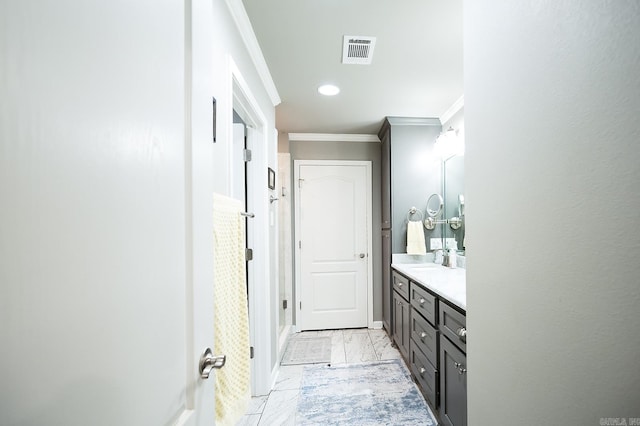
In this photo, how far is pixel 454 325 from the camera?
1355 millimetres

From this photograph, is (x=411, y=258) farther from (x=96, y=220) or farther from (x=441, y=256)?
(x=96, y=220)

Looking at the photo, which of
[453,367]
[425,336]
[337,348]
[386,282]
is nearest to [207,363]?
[453,367]

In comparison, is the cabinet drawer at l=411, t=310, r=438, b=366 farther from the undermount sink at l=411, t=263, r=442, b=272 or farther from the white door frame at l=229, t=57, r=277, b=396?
the white door frame at l=229, t=57, r=277, b=396

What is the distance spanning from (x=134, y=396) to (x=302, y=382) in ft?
6.71

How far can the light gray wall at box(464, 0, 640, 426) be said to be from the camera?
0.45 m

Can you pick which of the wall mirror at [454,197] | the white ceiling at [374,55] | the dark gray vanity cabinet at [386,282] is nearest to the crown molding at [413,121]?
the white ceiling at [374,55]

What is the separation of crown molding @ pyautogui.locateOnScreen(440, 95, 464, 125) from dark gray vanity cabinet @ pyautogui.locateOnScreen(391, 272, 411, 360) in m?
1.65

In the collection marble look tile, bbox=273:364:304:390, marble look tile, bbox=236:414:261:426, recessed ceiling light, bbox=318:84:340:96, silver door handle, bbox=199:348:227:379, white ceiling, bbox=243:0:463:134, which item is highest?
white ceiling, bbox=243:0:463:134

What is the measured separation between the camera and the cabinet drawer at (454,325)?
49.0 inches

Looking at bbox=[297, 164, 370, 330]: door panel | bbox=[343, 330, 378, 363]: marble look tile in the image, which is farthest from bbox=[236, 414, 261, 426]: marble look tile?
bbox=[297, 164, 370, 330]: door panel

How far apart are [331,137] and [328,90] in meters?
1.12

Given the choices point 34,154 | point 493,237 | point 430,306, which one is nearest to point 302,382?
point 430,306

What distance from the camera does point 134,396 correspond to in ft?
1.45

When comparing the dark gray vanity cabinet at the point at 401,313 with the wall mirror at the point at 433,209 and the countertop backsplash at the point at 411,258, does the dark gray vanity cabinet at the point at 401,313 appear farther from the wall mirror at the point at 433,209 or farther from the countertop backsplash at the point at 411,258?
the wall mirror at the point at 433,209
